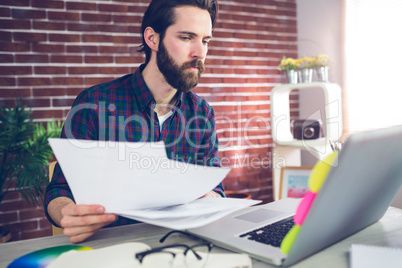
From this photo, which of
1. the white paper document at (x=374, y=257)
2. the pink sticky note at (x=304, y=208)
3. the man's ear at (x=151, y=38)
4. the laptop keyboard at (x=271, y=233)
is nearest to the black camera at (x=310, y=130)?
the man's ear at (x=151, y=38)

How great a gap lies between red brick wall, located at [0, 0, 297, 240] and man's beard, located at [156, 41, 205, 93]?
1222 mm

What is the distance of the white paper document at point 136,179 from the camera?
0.64 metres

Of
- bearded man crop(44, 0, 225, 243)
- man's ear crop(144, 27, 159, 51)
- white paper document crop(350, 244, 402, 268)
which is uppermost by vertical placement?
man's ear crop(144, 27, 159, 51)

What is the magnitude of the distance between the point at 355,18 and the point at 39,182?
2.61 metres

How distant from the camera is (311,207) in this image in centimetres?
52

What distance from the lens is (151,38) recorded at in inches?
64.6

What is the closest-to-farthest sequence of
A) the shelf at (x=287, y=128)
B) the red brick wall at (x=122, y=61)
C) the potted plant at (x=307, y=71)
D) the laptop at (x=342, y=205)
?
the laptop at (x=342, y=205)
the red brick wall at (x=122, y=61)
the shelf at (x=287, y=128)
the potted plant at (x=307, y=71)

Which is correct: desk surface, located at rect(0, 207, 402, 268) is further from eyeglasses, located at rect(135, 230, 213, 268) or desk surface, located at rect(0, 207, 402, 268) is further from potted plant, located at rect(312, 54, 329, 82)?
potted plant, located at rect(312, 54, 329, 82)

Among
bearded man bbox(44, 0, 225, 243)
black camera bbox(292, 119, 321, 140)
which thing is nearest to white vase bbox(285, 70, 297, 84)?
black camera bbox(292, 119, 321, 140)

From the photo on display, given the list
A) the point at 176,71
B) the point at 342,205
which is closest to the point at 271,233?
the point at 342,205

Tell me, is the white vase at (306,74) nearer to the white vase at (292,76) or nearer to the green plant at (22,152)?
the white vase at (292,76)

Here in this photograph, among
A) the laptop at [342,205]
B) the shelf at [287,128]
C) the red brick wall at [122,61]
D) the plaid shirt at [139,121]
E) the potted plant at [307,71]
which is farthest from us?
the potted plant at [307,71]

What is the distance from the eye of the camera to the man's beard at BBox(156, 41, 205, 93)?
4.89ft

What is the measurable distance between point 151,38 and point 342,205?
4.22 feet
